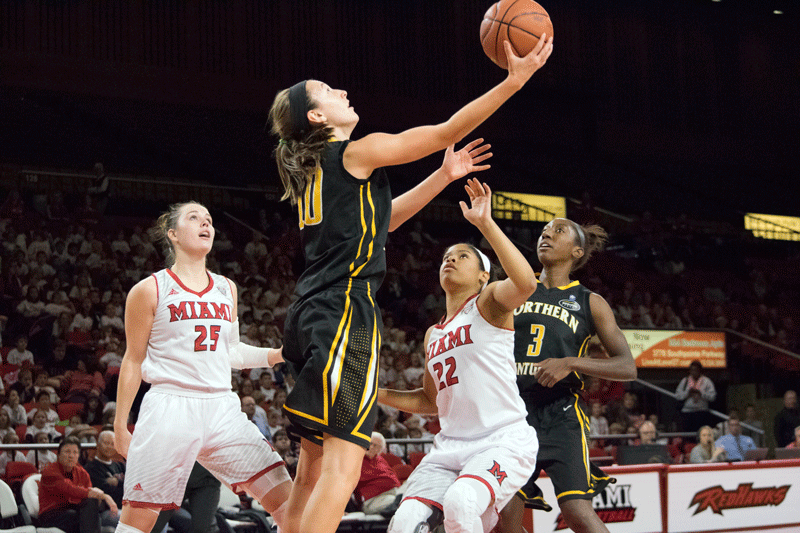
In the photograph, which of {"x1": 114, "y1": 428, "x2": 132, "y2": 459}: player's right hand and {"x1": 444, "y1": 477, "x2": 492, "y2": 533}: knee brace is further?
{"x1": 114, "y1": 428, "x2": 132, "y2": 459}: player's right hand

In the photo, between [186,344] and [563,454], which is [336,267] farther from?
[563,454]

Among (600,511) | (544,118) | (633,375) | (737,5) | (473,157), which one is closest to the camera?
(473,157)

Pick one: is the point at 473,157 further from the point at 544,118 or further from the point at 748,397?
the point at 544,118

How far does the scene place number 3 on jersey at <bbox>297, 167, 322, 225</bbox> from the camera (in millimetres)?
3107

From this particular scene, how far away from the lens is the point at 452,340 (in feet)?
13.0

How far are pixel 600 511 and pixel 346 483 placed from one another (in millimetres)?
4831

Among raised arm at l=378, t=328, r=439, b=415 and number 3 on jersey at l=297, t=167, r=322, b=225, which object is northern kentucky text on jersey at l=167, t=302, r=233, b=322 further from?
number 3 on jersey at l=297, t=167, r=322, b=225

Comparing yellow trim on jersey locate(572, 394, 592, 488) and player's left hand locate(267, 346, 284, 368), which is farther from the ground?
player's left hand locate(267, 346, 284, 368)

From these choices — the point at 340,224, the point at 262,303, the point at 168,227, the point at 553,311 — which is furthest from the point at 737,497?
the point at 262,303

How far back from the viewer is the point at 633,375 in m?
4.60

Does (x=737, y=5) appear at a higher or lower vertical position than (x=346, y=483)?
higher

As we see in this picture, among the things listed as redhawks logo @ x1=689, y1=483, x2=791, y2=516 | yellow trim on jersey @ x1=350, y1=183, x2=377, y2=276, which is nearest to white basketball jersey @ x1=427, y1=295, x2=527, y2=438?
yellow trim on jersey @ x1=350, y1=183, x2=377, y2=276

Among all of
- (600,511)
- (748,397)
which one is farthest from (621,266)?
(600,511)

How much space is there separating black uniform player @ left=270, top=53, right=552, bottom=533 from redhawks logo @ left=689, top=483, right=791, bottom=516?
18.7 ft
